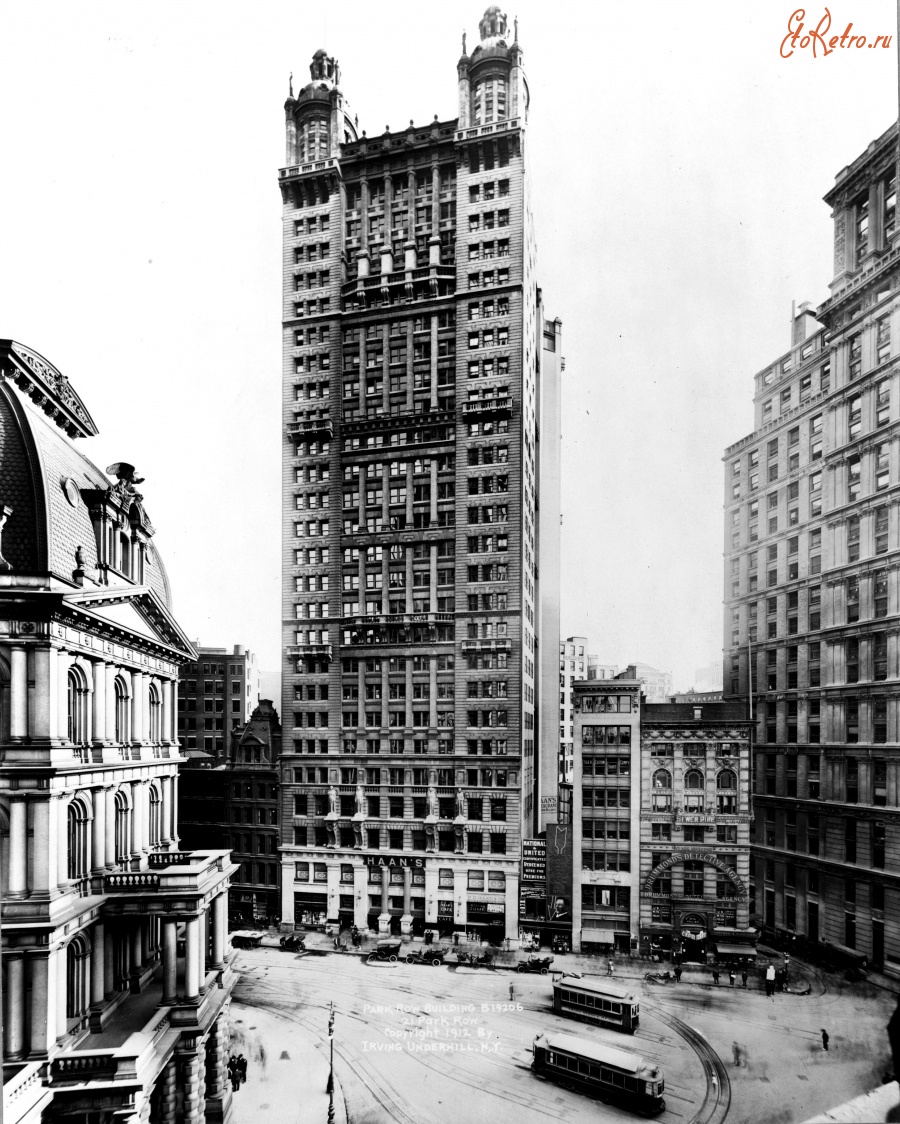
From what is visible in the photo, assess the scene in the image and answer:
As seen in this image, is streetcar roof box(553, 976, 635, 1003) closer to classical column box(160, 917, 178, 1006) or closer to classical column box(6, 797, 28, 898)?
classical column box(160, 917, 178, 1006)

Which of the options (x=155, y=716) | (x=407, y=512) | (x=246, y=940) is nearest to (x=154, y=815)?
(x=155, y=716)

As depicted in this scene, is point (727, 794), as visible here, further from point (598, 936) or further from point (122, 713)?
point (122, 713)

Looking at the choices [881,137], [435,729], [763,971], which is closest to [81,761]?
[435,729]

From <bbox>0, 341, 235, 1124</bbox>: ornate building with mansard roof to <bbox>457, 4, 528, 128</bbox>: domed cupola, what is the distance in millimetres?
32992

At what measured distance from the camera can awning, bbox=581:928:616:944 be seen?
44375 mm

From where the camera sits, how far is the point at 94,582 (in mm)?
28312

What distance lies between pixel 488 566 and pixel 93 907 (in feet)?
101

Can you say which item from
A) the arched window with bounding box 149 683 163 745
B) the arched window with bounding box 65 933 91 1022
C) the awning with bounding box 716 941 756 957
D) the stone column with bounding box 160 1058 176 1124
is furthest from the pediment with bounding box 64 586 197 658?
the awning with bounding box 716 941 756 957

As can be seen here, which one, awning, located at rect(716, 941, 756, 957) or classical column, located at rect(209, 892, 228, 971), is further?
awning, located at rect(716, 941, 756, 957)

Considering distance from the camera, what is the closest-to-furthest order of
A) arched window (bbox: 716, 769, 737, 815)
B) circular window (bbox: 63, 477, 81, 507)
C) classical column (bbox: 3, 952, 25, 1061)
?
classical column (bbox: 3, 952, 25, 1061)
circular window (bbox: 63, 477, 81, 507)
arched window (bbox: 716, 769, 737, 815)

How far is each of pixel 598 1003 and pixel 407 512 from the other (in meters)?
30.3

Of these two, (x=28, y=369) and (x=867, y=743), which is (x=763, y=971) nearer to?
(x=867, y=743)

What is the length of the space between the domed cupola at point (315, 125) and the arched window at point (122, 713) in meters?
39.7

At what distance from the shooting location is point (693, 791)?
44.6 m
